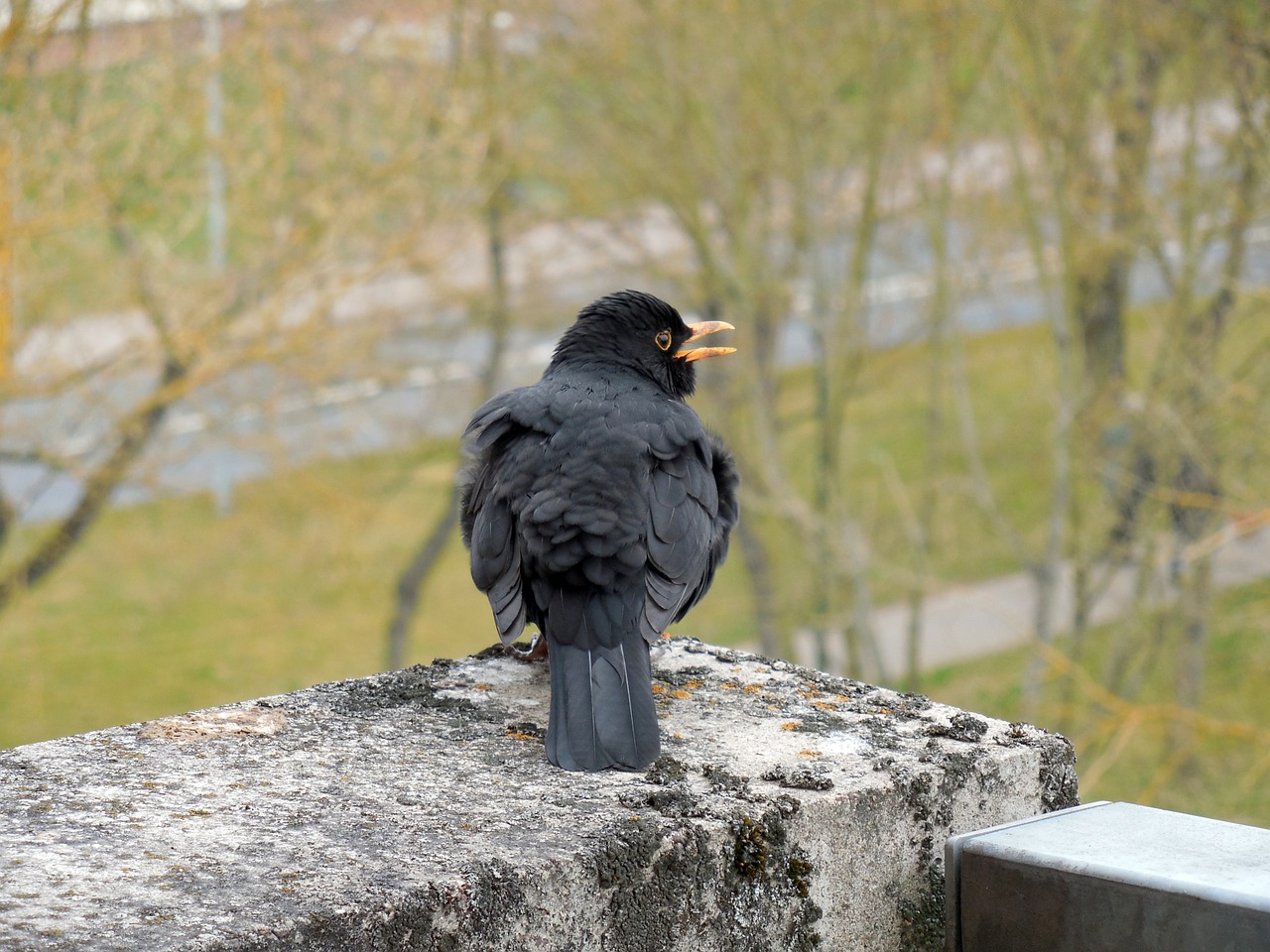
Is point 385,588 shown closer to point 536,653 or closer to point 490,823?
point 536,653

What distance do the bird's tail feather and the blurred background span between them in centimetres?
480

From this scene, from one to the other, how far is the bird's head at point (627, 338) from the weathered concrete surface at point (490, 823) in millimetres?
927

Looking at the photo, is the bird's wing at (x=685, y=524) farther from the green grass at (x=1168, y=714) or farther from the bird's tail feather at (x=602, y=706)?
the green grass at (x=1168, y=714)

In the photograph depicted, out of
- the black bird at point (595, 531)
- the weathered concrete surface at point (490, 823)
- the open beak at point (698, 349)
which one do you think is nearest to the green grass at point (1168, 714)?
the open beak at point (698, 349)

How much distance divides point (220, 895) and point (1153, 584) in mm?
8264

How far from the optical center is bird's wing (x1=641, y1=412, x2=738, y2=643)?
8.07 ft

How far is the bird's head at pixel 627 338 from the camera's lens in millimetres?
3100

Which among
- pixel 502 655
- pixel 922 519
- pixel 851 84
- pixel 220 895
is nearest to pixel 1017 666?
pixel 922 519

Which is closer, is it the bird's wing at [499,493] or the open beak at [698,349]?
the bird's wing at [499,493]

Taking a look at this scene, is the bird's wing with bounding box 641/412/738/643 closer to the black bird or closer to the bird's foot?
the black bird

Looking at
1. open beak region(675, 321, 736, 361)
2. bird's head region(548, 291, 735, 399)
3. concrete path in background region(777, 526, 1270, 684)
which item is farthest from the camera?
concrete path in background region(777, 526, 1270, 684)

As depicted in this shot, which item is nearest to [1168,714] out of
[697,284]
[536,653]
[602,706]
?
[697,284]

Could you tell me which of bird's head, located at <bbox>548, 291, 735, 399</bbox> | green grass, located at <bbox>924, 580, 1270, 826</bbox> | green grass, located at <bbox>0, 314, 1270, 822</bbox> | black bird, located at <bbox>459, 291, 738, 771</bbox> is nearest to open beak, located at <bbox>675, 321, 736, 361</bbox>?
bird's head, located at <bbox>548, 291, 735, 399</bbox>

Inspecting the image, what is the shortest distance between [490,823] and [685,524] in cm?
89
